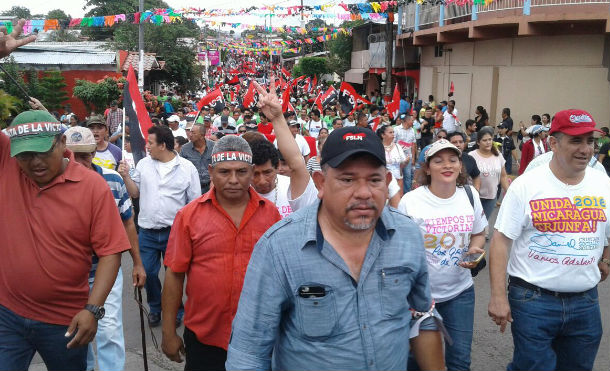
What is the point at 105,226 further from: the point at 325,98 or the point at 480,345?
the point at 325,98

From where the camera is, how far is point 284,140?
12.4ft

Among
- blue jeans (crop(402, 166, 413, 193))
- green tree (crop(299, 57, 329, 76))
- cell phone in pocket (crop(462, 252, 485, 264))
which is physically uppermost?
green tree (crop(299, 57, 329, 76))

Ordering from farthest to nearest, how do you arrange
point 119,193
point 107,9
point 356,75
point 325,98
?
point 107,9 < point 356,75 < point 325,98 < point 119,193

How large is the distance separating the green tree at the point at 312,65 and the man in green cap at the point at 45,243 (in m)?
43.1

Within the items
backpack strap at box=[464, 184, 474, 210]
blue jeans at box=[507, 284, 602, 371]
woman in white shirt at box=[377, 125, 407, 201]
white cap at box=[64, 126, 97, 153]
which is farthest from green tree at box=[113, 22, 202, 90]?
blue jeans at box=[507, 284, 602, 371]

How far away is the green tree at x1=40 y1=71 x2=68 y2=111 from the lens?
24562 millimetres

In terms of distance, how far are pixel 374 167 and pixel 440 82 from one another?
85.6 ft

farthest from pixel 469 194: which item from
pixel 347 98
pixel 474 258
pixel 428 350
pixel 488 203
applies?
pixel 347 98

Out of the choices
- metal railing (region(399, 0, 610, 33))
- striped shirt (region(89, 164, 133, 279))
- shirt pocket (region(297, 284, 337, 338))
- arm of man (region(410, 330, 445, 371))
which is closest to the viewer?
shirt pocket (region(297, 284, 337, 338))

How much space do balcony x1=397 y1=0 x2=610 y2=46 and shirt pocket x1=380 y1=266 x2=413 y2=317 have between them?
16.2 m

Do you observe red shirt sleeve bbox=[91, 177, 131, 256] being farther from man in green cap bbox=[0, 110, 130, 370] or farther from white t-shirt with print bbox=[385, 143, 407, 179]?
white t-shirt with print bbox=[385, 143, 407, 179]

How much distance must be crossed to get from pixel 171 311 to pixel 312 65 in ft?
142

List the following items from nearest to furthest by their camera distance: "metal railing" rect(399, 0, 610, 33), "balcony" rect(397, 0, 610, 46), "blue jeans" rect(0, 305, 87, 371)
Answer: "blue jeans" rect(0, 305, 87, 371) → "balcony" rect(397, 0, 610, 46) → "metal railing" rect(399, 0, 610, 33)

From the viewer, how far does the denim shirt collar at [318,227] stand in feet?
6.81
